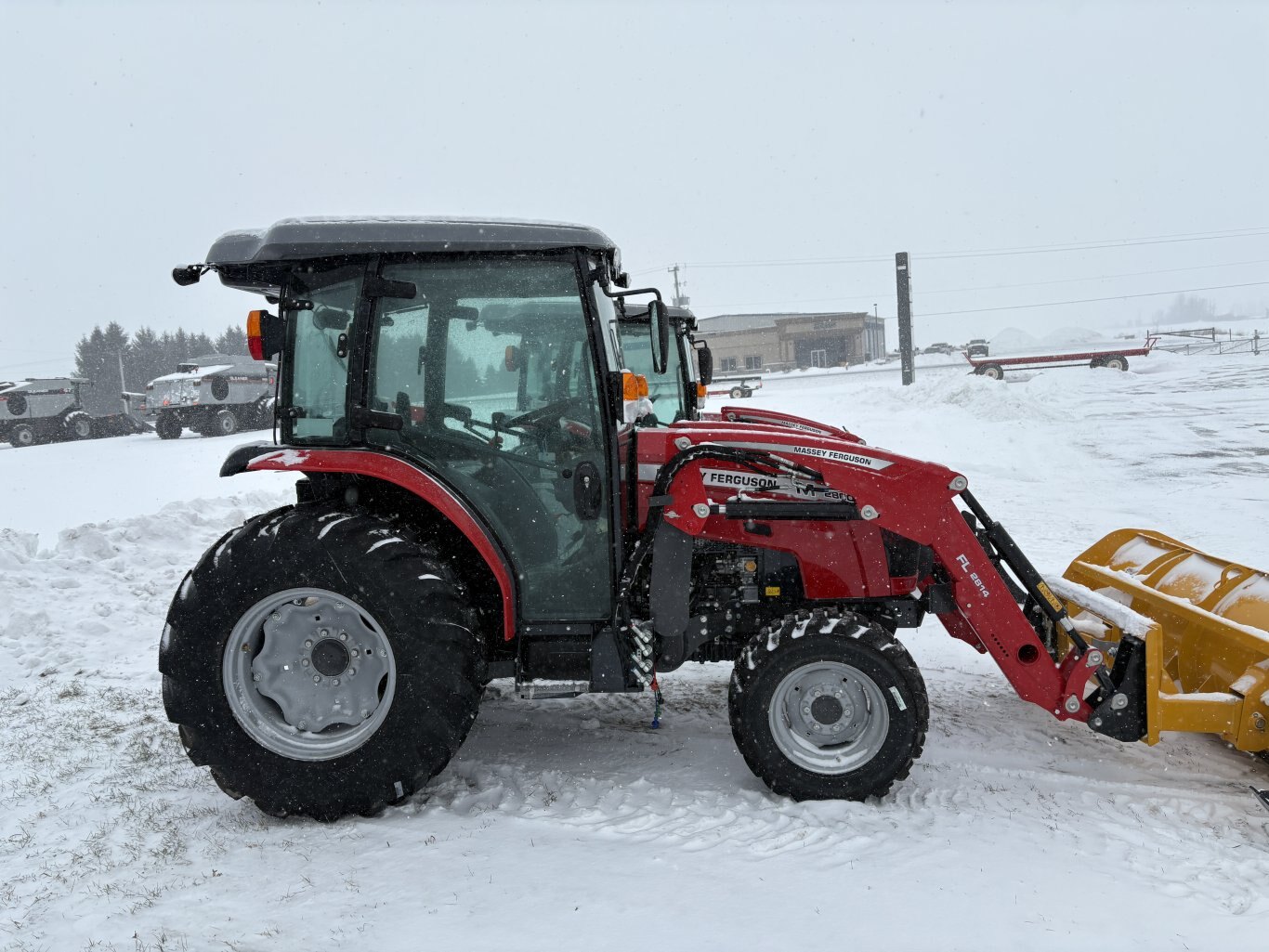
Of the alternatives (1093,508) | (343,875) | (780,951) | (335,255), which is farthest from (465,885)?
(1093,508)

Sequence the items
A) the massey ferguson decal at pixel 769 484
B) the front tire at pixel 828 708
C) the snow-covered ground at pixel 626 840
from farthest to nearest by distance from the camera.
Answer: the massey ferguson decal at pixel 769 484, the front tire at pixel 828 708, the snow-covered ground at pixel 626 840

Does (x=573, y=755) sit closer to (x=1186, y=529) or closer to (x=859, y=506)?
(x=859, y=506)

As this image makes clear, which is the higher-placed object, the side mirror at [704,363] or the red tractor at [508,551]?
the side mirror at [704,363]

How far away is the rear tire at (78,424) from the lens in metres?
24.6

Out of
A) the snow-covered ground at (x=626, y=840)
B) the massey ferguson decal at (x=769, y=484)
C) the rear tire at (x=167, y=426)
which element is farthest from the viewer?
the rear tire at (x=167, y=426)

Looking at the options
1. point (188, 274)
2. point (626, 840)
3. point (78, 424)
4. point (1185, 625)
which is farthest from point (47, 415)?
point (1185, 625)

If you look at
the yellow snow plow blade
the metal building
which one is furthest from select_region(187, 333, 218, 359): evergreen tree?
the yellow snow plow blade

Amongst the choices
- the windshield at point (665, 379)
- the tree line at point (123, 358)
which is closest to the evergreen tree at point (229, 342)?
the tree line at point (123, 358)

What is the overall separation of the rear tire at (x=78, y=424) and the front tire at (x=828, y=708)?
2689cm

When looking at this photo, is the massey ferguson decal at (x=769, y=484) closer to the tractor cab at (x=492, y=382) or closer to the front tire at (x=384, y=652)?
the tractor cab at (x=492, y=382)

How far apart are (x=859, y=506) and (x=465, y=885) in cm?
200

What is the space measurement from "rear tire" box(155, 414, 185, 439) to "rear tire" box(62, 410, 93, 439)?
246 inches

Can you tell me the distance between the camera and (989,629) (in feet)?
11.3

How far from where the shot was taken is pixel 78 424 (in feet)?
81.1
